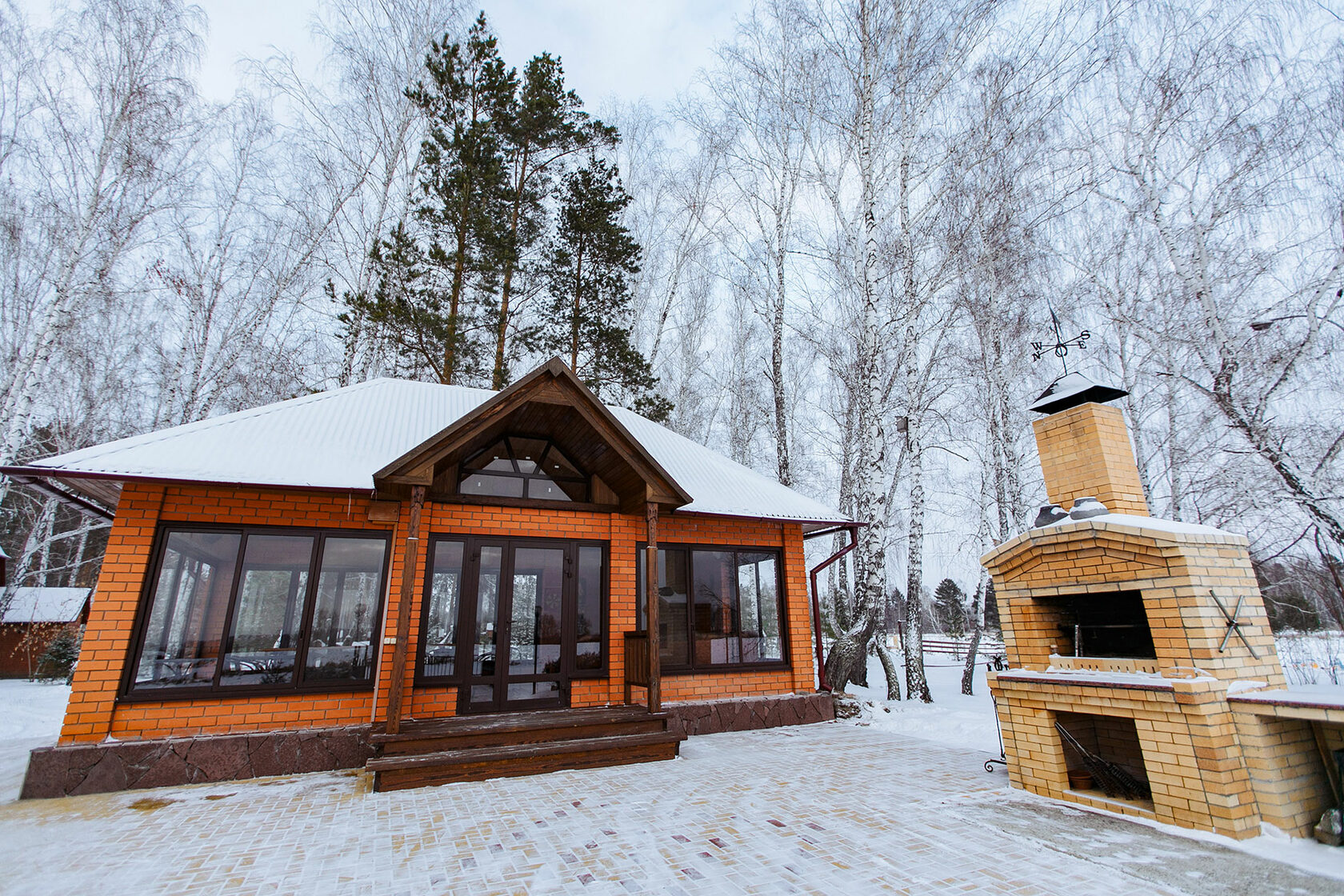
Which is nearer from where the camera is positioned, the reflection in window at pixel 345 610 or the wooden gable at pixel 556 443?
the wooden gable at pixel 556 443

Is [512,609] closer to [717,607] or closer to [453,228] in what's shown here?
[717,607]

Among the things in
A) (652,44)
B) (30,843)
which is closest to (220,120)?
(652,44)

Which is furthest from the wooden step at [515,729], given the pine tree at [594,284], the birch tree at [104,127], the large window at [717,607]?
the birch tree at [104,127]

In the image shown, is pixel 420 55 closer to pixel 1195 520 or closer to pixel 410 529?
pixel 410 529

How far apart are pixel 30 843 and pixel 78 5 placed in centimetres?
1354

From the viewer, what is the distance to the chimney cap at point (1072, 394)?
483 centimetres

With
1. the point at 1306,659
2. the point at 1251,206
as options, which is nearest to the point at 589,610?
the point at 1251,206

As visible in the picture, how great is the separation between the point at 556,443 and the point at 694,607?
2.93m

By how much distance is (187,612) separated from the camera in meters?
5.66

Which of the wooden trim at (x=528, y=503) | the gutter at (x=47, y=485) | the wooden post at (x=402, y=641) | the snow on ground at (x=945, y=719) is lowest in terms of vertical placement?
the snow on ground at (x=945, y=719)

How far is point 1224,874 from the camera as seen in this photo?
3.02 m

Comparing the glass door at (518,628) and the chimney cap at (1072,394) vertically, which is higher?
the chimney cap at (1072,394)

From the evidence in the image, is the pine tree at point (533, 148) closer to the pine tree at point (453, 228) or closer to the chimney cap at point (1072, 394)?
the pine tree at point (453, 228)

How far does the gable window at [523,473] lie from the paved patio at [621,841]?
3.20 meters
